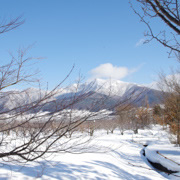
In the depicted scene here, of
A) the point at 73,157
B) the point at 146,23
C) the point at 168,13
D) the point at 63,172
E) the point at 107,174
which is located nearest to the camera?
the point at 168,13

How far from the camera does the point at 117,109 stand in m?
2.13

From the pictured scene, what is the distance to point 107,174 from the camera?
6.10 metres

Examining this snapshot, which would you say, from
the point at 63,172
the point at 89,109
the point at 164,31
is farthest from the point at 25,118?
the point at 63,172

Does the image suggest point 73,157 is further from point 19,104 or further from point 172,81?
point 172,81

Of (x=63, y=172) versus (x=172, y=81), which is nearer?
(x=63, y=172)

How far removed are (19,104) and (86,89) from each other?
88cm

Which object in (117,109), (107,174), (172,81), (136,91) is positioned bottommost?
(107,174)

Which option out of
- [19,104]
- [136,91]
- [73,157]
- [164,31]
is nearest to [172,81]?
[73,157]

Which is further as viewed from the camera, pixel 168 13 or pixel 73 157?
pixel 73 157

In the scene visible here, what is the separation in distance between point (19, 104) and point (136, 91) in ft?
4.99

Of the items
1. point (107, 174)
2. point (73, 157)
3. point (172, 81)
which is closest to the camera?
point (107, 174)

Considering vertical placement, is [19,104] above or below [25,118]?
above

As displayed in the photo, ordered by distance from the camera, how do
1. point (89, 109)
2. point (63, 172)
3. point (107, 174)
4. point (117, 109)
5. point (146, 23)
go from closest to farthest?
point (117, 109), point (89, 109), point (146, 23), point (63, 172), point (107, 174)

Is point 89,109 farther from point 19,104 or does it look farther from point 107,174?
point 107,174
